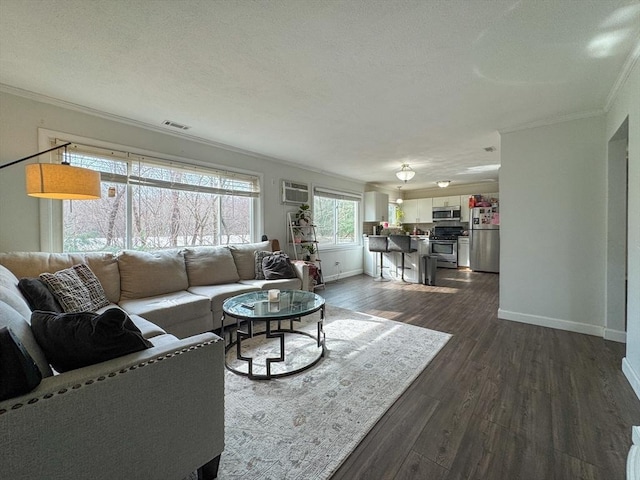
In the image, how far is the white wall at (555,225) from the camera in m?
2.94

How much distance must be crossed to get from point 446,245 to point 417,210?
1.43m

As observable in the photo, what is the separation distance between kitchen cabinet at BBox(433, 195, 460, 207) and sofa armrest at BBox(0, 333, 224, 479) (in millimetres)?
8009

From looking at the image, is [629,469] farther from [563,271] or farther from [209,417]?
[563,271]

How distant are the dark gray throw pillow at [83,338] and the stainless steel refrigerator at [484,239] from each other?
25.1 ft

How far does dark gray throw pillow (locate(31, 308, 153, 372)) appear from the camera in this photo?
3.52 ft

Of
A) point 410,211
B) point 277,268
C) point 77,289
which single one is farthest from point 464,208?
point 77,289

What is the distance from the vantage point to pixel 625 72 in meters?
2.15

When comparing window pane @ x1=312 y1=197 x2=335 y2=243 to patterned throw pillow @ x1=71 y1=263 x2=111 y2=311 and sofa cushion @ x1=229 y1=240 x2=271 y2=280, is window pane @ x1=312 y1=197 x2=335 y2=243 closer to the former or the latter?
sofa cushion @ x1=229 y1=240 x2=271 y2=280

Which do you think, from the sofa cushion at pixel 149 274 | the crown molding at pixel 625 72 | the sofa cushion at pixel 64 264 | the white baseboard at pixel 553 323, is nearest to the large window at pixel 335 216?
the sofa cushion at pixel 149 274

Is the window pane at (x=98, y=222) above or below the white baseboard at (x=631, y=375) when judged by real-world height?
above

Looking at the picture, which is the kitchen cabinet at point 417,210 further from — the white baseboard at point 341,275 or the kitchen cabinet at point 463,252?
the white baseboard at point 341,275

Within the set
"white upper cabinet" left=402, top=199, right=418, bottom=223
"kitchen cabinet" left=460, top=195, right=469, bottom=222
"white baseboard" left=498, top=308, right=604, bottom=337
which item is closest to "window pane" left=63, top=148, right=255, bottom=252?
"white baseboard" left=498, top=308, right=604, bottom=337

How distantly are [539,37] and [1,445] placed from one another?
3163 millimetres

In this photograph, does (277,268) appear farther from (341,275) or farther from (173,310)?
(341,275)
